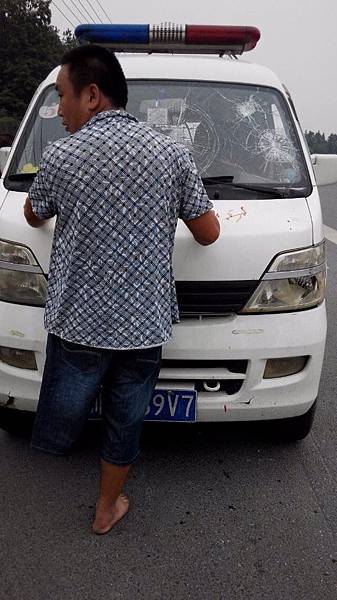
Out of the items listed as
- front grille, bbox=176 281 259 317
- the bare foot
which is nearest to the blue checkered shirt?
front grille, bbox=176 281 259 317

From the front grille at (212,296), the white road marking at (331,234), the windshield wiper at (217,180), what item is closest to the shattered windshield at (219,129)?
the windshield wiper at (217,180)

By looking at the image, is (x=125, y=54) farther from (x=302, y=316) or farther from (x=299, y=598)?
(x=299, y=598)

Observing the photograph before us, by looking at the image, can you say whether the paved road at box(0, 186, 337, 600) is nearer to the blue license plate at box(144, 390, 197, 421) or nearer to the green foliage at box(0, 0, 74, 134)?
the blue license plate at box(144, 390, 197, 421)

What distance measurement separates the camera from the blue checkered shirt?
1.96 meters

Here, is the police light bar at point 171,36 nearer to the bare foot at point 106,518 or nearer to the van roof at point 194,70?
the van roof at point 194,70

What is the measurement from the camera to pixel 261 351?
2594 mm

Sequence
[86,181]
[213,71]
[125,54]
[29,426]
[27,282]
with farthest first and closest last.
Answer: [125,54] < [213,71] < [29,426] < [27,282] < [86,181]

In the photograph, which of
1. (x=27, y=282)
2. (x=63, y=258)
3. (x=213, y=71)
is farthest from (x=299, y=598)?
(x=213, y=71)

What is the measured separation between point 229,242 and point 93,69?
900mm

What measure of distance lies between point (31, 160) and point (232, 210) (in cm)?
120

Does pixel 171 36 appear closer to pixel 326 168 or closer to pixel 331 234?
pixel 326 168

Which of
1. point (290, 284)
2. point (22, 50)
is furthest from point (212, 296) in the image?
point (22, 50)

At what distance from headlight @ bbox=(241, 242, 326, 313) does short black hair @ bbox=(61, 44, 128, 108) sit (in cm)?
103

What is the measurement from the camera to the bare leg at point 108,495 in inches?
97.0
